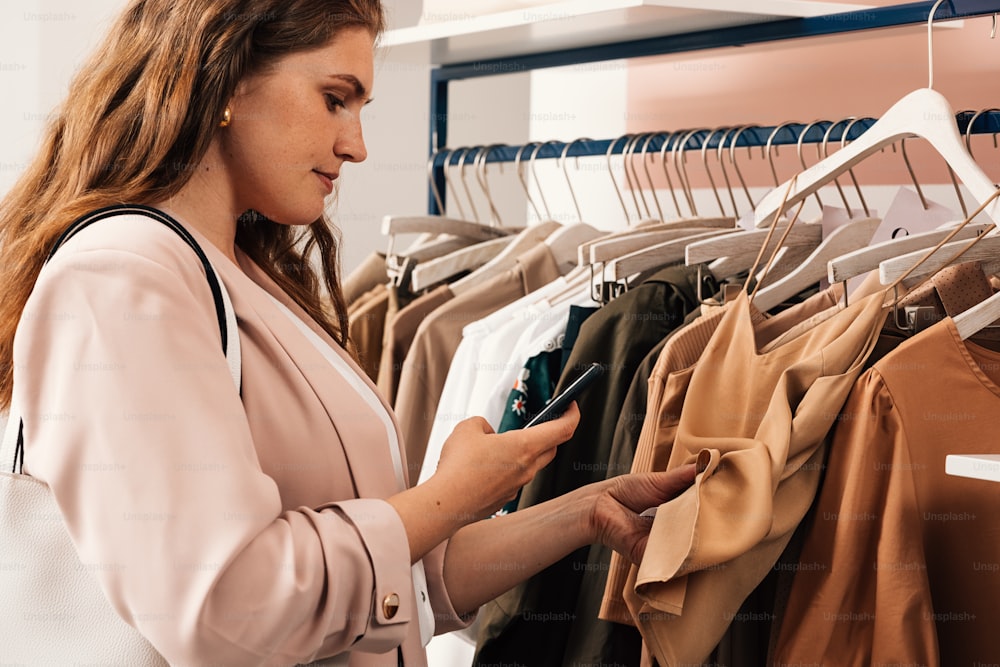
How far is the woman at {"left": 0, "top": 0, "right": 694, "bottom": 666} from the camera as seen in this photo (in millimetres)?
843

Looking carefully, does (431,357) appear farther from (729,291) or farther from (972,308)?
(972,308)

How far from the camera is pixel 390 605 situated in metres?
0.94

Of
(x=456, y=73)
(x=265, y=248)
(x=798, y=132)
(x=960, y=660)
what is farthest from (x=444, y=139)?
(x=960, y=660)

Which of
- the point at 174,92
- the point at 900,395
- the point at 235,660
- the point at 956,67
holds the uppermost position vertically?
the point at 956,67

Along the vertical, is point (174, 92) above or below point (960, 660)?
above

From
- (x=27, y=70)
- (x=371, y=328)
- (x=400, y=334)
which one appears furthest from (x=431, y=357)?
(x=27, y=70)

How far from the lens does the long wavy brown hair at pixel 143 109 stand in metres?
1.00

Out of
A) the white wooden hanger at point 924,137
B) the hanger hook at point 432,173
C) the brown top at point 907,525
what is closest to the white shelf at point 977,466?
the brown top at point 907,525

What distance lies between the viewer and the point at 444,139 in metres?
2.55

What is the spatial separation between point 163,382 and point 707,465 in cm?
59

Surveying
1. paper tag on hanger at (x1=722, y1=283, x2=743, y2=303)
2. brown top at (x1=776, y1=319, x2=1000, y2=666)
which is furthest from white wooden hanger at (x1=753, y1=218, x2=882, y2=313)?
brown top at (x1=776, y1=319, x2=1000, y2=666)

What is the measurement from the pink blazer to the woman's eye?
0.24m

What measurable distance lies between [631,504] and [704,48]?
102 centimetres

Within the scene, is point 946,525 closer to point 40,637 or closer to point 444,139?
point 40,637
